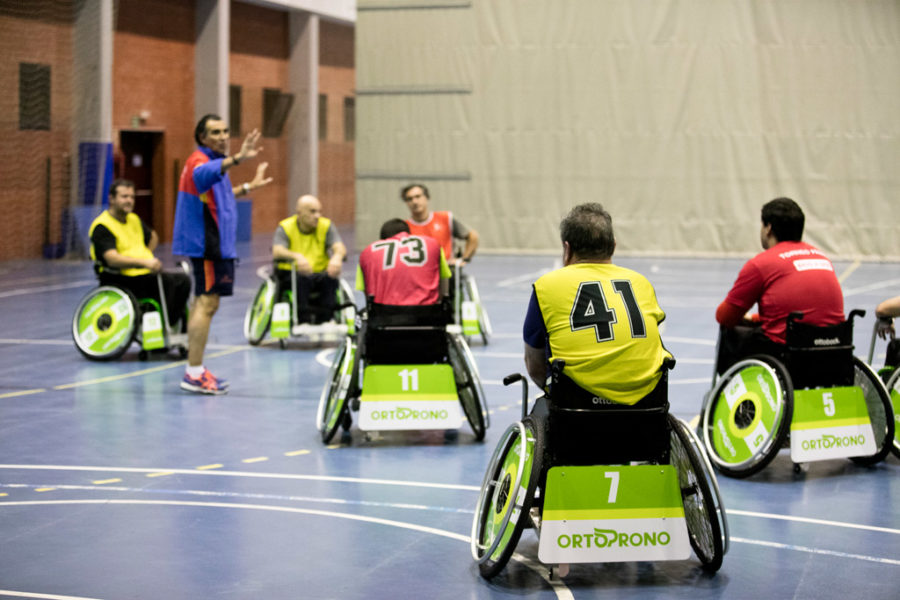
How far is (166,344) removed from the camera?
8773 millimetres

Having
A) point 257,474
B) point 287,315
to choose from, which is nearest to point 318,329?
point 287,315

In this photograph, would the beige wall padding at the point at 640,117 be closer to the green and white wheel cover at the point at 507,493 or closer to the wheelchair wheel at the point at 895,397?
the wheelchair wheel at the point at 895,397

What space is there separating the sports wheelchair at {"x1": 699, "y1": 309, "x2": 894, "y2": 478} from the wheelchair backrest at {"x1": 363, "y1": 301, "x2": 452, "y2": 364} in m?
1.41

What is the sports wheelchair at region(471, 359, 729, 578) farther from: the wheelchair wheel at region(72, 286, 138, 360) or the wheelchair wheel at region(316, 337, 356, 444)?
the wheelchair wheel at region(72, 286, 138, 360)

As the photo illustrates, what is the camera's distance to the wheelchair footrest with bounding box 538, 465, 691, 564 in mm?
3900

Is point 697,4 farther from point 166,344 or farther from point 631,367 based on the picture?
point 631,367

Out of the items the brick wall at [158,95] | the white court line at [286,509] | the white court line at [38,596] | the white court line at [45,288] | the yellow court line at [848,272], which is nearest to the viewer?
the white court line at [38,596]

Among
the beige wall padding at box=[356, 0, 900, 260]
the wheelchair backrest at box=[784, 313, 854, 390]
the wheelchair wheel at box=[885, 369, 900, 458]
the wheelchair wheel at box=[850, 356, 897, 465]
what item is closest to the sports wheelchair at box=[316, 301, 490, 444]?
the wheelchair backrest at box=[784, 313, 854, 390]

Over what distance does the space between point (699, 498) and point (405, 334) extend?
233 cm

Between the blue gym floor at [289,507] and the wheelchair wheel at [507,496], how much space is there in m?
0.10

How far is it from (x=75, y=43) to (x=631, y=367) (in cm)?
1582

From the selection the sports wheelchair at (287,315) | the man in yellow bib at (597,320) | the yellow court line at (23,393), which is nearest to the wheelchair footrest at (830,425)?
the man in yellow bib at (597,320)

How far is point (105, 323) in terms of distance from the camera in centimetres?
884

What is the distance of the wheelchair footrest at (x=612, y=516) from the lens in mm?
3900
